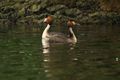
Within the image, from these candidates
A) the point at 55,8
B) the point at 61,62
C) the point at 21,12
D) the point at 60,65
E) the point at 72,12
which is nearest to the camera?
the point at 60,65

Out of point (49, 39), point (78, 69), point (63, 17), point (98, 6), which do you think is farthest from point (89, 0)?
point (78, 69)

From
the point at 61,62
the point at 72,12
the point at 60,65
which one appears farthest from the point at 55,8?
the point at 60,65

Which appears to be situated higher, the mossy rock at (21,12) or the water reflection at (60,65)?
the water reflection at (60,65)

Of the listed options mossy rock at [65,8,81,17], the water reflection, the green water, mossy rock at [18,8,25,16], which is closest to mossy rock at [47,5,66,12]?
mossy rock at [65,8,81,17]

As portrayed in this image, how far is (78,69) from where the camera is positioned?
2298cm

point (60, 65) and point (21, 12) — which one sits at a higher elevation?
point (60, 65)

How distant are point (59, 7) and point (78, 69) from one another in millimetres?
53122

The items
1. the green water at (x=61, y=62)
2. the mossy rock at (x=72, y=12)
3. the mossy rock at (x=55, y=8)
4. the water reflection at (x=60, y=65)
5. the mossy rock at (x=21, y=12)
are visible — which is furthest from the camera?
the mossy rock at (x=21, y=12)

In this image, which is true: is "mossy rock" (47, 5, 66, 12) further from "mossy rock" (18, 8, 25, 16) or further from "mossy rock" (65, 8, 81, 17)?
"mossy rock" (18, 8, 25, 16)

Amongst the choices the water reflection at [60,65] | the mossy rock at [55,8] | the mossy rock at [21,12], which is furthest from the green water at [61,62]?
the mossy rock at [21,12]

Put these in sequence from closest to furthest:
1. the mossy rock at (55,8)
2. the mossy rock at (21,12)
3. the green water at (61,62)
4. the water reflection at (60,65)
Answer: the water reflection at (60,65)
the green water at (61,62)
the mossy rock at (55,8)
the mossy rock at (21,12)

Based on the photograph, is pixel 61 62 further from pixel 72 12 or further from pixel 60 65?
pixel 72 12

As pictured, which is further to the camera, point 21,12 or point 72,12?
point 21,12

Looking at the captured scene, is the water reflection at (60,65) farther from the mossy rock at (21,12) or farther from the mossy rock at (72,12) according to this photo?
the mossy rock at (21,12)
